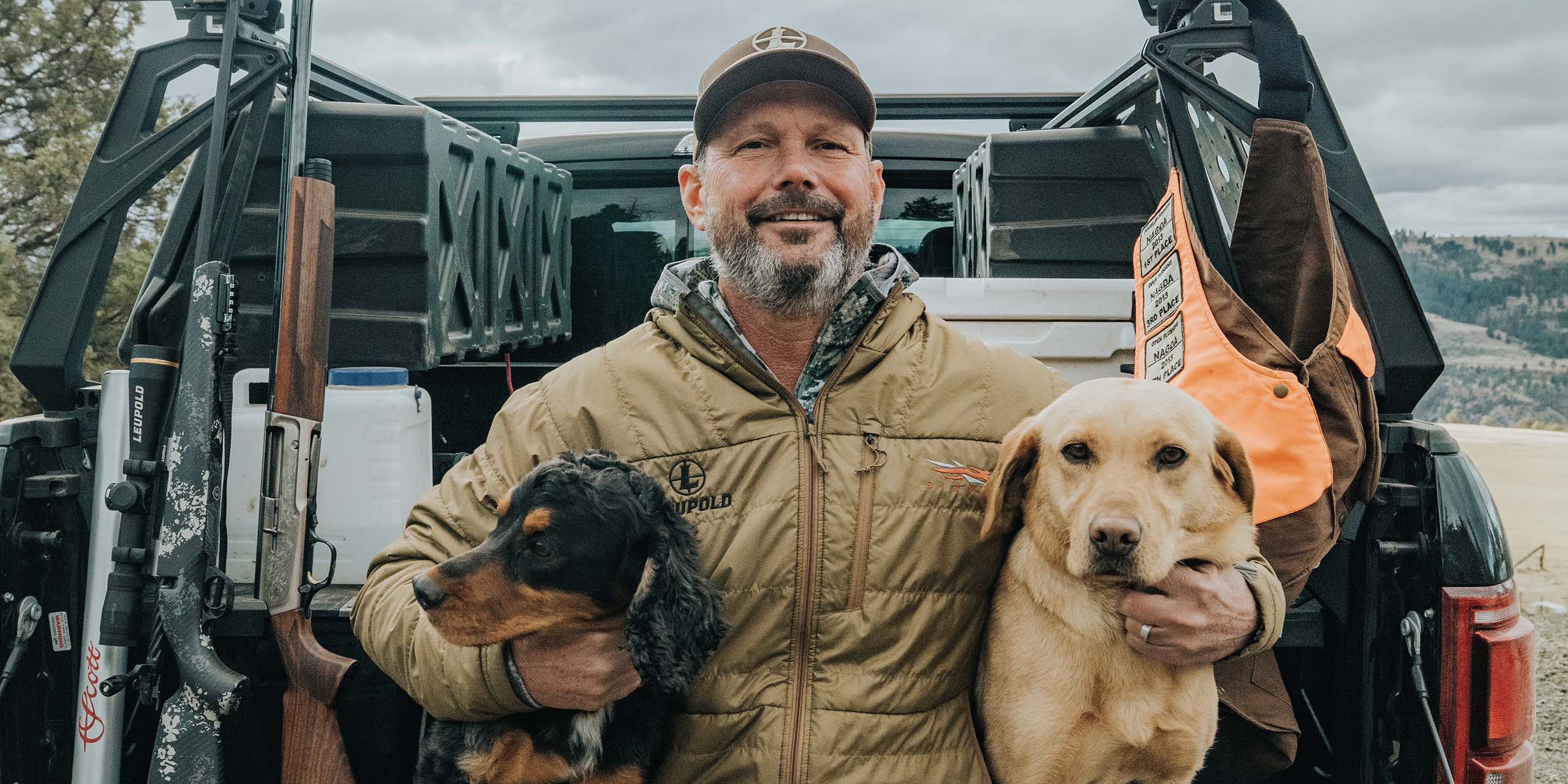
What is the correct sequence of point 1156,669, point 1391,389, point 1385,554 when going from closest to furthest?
1. point 1156,669
2. point 1385,554
3. point 1391,389

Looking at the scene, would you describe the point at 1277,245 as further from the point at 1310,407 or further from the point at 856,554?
the point at 856,554

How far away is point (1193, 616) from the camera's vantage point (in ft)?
5.96

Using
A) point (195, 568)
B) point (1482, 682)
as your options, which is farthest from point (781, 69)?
point (1482, 682)

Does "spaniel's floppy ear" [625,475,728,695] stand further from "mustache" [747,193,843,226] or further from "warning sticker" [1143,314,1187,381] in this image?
"warning sticker" [1143,314,1187,381]

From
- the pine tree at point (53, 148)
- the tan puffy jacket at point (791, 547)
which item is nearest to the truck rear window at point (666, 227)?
the tan puffy jacket at point (791, 547)

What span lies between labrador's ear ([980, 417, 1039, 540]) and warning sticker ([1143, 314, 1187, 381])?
A: 402 millimetres

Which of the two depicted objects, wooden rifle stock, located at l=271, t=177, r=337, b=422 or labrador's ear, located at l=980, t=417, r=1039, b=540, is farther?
wooden rifle stock, located at l=271, t=177, r=337, b=422

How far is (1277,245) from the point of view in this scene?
7.18 ft

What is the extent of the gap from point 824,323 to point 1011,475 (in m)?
0.51

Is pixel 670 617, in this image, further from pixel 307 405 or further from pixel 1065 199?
pixel 1065 199

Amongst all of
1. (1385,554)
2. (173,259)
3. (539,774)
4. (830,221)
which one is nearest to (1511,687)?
(1385,554)

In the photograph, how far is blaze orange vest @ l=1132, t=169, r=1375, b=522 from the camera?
1.94m

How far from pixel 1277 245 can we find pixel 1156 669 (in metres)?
0.95

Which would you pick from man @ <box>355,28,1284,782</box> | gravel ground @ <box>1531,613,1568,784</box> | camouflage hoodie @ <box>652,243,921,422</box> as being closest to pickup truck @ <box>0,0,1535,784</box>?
man @ <box>355,28,1284,782</box>
